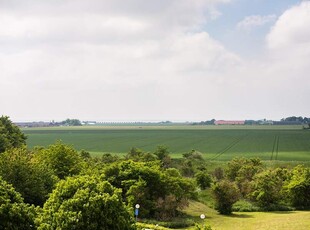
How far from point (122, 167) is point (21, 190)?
1201 centimetres

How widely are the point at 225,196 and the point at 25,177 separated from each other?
2256cm

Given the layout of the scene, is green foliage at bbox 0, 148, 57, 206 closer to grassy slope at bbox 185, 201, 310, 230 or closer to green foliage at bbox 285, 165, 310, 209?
grassy slope at bbox 185, 201, 310, 230

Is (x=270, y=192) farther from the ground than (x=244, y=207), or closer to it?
farther from the ground

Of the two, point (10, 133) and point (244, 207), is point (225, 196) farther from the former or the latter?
point (10, 133)

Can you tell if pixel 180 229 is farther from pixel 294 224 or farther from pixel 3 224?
pixel 3 224

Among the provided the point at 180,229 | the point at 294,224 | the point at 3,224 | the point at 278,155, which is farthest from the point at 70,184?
the point at 278,155

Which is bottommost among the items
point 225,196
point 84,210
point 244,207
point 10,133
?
point 244,207

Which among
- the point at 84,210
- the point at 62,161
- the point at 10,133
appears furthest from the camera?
the point at 10,133

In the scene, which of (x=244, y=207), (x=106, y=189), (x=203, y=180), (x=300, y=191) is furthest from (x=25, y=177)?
(x=300, y=191)

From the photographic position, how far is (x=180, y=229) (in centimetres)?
3728

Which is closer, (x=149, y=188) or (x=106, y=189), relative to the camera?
(x=106, y=189)

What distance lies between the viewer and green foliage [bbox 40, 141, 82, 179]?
44.3 m

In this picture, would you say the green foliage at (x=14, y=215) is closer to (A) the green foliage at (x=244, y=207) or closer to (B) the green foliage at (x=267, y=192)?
(A) the green foliage at (x=244, y=207)

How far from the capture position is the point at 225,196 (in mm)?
46469
